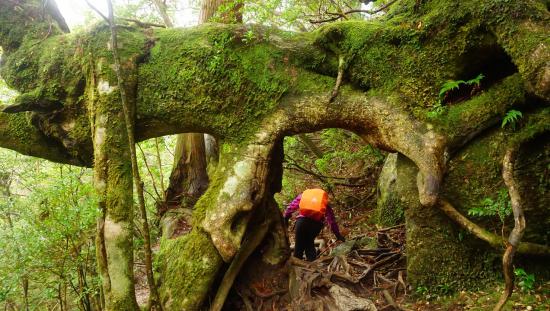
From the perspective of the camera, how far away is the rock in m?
4.75

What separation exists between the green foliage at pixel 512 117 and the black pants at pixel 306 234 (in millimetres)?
3625

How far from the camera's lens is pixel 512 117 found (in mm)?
3863

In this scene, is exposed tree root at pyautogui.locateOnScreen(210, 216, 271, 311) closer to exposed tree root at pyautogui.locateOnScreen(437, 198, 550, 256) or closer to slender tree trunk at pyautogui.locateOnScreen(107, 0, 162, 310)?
slender tree trunk at pyautogui.locateOnScreen(107, 0, 162, 310)

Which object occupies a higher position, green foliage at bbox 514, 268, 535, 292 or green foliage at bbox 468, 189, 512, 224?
green foliage at bbox 468, 189, 512, 224

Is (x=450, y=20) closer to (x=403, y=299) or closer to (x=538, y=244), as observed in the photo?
(x=538, y=244)

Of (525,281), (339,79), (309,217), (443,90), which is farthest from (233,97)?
(525,281)

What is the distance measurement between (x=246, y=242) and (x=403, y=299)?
234 centimetres

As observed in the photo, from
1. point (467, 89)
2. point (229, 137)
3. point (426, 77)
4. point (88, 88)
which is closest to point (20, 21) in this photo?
point (88, 88)

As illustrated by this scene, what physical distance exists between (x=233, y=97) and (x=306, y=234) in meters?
3.33

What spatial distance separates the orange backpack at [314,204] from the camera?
652cm

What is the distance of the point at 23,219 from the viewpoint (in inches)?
165

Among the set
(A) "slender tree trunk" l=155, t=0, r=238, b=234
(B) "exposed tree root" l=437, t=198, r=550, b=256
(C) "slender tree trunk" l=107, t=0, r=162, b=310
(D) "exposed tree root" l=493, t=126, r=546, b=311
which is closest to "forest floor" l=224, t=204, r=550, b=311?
(B) "exposed tree root" l=437, t=198, r=550, b=256

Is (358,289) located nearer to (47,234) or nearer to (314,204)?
(314,204)

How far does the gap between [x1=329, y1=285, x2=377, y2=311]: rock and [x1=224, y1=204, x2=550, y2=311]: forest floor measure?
0.01m
